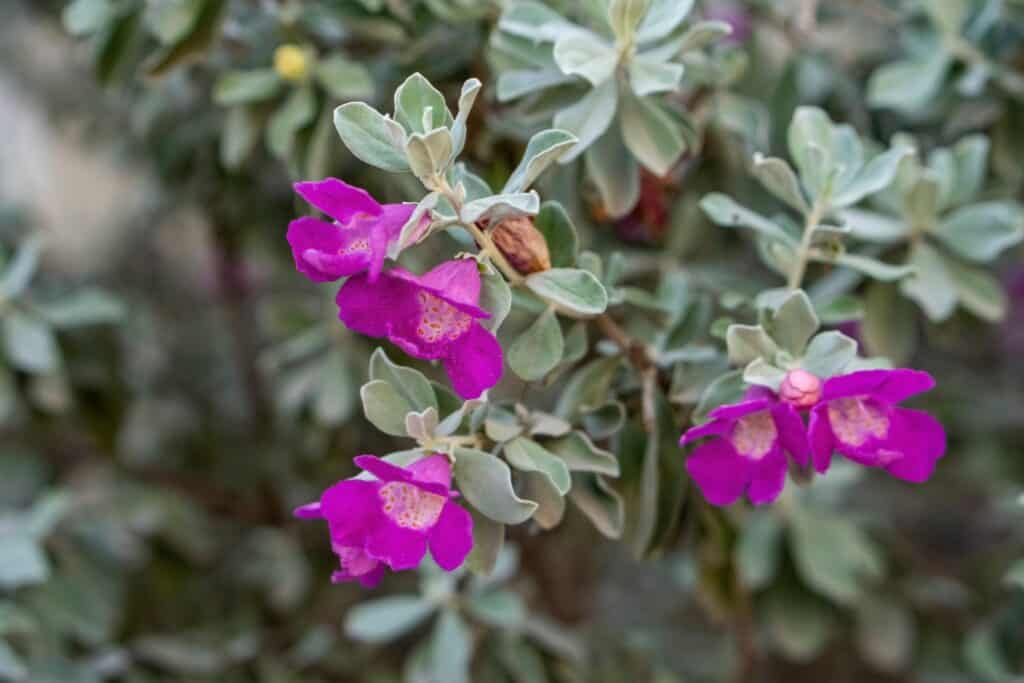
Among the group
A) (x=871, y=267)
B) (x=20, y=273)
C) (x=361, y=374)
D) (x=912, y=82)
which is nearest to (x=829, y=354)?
(x=871, y=267)

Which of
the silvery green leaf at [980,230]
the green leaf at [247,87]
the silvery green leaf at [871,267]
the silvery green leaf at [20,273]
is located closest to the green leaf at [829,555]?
the silvery green leaf at [980,230]

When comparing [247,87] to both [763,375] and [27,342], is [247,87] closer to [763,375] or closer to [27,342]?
[27,342]

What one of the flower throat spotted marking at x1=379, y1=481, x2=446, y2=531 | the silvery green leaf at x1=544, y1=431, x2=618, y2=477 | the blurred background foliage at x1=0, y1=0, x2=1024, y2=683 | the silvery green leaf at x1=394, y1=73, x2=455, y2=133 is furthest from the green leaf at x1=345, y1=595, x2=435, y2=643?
the silvery green leaf at x1=394, y1=73, x2=455, y2=133

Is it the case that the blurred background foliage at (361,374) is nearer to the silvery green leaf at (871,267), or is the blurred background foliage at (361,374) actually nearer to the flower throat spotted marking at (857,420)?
the silvery green leaf at (871,267)

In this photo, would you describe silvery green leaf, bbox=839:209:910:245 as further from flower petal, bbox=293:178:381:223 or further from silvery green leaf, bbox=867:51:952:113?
flower petal, bbox=293:178:381:223

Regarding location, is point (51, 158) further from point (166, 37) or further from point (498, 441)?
point (498, 441)
